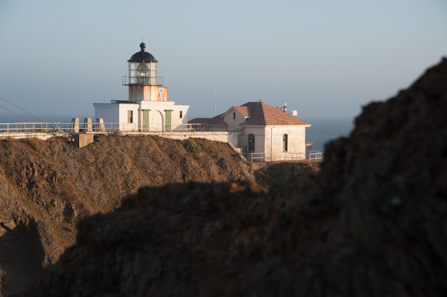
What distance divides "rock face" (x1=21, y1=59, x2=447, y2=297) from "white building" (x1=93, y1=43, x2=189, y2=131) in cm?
2780

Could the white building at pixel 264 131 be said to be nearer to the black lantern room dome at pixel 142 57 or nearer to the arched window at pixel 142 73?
the arched window at pixel 142 73

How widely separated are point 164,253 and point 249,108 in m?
35.8

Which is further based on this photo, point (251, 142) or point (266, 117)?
point (266, 117)

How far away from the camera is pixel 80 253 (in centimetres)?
995

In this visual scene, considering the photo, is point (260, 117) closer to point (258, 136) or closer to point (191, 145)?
point (258, 136)

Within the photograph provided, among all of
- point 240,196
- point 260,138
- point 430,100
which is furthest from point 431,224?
point 260,138

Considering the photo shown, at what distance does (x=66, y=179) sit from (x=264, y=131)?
60.5 ft

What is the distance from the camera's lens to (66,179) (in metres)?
28.5

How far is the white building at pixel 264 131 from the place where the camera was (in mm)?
40719

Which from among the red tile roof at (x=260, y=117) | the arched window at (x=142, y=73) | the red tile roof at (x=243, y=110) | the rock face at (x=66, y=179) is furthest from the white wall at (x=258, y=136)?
the arched window at (x=142, y=73)

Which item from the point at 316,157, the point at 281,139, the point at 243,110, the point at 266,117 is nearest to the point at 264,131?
the point at 266,117

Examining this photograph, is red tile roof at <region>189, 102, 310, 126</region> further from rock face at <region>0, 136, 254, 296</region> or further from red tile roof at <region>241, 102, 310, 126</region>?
rock face at <region>0, 136, 254, 296</region>

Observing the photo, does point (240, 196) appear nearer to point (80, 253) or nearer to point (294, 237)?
point (294, 237)

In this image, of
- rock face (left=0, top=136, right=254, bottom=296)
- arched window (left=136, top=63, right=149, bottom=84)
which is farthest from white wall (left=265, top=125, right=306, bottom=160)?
arched window (left=136, top=63, right=149, bottom=84)
